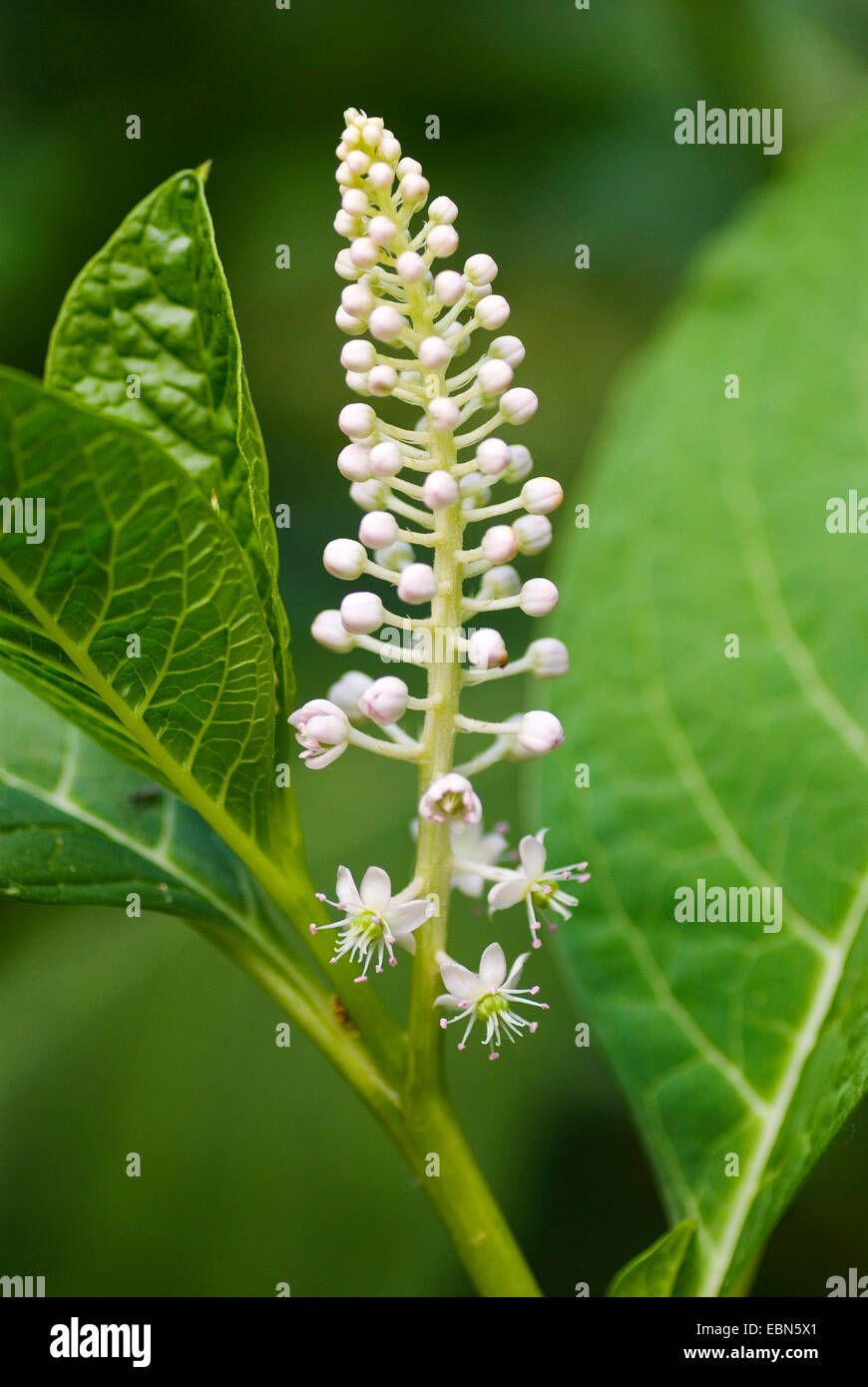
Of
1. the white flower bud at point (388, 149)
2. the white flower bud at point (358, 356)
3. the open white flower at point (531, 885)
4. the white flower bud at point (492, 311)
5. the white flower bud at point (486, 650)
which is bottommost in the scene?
the open white flower at point (531, 885)

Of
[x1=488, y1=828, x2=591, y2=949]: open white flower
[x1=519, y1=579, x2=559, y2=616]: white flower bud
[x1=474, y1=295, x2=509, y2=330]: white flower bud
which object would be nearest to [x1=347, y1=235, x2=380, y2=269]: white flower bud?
[x1=474, y1=295, x2=509, y2=330]: white flower bud

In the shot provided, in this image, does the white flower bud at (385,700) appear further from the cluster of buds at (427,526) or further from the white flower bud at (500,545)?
the white flower bud at (500,545)

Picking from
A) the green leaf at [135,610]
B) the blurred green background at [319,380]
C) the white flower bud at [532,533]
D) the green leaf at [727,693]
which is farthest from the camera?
the blurred green background at [319,380]

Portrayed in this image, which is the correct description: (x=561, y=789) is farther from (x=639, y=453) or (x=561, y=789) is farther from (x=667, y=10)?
(x=667, y=10)

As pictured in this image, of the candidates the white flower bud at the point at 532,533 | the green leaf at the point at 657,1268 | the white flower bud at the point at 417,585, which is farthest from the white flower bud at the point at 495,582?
the green leaf at the point at 657,1268

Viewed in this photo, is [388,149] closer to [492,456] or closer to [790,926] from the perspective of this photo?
[492,456]

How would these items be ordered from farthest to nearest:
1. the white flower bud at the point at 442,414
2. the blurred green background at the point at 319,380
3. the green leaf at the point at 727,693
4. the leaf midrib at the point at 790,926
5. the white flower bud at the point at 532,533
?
the blurred green background at the point at 319,380 < the green leaf at the point at 727,693 < the leaf midrib at the point at 790,926 < the white flower bud at the point at 532,533 < the white flower bud at the point at 442,414
